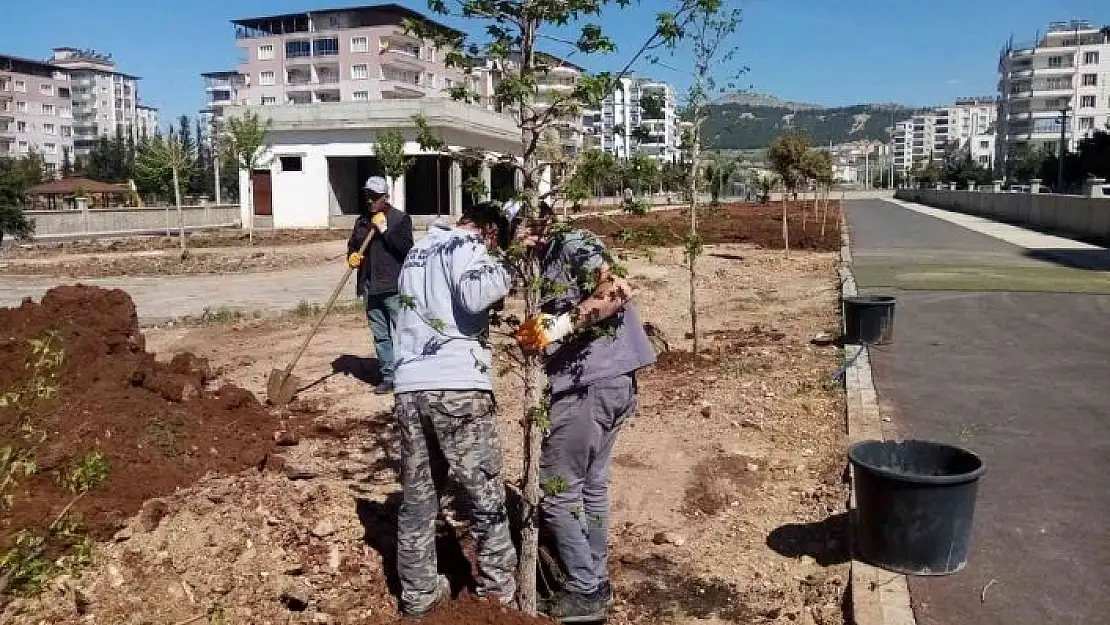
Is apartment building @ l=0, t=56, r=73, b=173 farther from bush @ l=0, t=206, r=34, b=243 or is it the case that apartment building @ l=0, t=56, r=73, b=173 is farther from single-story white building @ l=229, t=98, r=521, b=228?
bush @ l=0, t=206, r=34, b=243

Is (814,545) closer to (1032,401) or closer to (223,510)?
(223,510)

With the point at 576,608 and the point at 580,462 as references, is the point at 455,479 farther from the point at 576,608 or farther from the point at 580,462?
the point at 576,608

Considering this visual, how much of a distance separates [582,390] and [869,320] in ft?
20.1

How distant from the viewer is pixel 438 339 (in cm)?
323

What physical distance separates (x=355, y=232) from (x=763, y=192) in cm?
1761

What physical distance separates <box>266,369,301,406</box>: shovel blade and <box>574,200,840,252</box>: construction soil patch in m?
3.05

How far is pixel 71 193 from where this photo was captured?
151ft

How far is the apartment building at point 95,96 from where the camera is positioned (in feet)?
377

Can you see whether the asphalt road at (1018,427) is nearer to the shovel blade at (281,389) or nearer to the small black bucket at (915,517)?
the small black bucket at (915,517)

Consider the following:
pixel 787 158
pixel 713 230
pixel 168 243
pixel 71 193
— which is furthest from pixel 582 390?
pixel 71 193

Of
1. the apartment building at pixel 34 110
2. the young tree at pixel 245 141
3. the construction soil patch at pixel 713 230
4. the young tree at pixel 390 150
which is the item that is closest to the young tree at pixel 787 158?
the construction soil patch at pixel 713 230

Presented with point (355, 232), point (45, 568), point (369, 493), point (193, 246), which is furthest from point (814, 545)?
point (193, 246)

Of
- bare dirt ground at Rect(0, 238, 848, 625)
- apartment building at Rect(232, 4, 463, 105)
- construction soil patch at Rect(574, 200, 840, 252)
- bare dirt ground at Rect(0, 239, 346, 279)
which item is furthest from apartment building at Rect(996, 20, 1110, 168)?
bare dirt ground at Rect(0, 238, 848, 625)

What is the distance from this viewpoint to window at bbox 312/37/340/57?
77.8 meters
